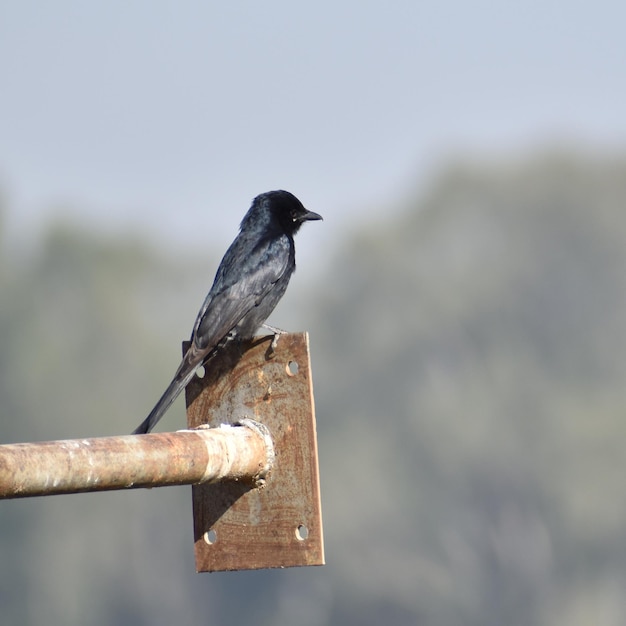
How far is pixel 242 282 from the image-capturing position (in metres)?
7.76

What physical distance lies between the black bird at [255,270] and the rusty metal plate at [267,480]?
1.95 meters

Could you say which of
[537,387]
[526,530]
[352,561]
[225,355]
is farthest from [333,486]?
[225,355]

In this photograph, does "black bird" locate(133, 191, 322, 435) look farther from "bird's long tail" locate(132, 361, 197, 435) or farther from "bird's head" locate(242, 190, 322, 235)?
"bird's long tail" locate(132, 361, 197, 435)

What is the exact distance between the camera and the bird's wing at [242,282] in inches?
290

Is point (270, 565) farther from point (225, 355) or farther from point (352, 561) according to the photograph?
point (352, 561)

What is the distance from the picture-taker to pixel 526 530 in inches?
1642

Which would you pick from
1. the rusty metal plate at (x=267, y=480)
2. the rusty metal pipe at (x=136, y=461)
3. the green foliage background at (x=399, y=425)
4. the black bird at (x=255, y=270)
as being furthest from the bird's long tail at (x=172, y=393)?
the green foliage background at (x=399, y=425)

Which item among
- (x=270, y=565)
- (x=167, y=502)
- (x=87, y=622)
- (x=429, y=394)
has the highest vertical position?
(x=429, y=394)

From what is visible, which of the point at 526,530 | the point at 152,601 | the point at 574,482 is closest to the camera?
the point at 152,601

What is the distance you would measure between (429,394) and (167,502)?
1030 cm

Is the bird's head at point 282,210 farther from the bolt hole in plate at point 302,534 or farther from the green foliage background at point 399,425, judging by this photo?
the green foliage background at point 399,425

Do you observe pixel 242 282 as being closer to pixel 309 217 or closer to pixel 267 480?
pixel 309 217

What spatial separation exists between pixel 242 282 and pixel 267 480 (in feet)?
10.6

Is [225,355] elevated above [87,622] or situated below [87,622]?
below
